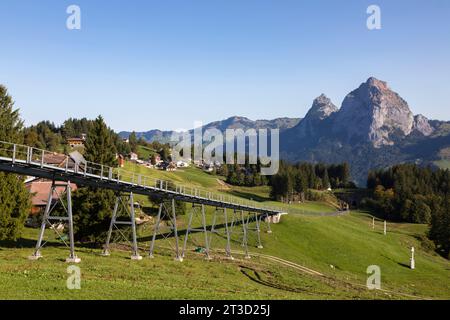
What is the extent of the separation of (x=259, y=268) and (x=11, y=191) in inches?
1070

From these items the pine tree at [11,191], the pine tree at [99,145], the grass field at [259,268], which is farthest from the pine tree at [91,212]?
the pine tree at [11,191]

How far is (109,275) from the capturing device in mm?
26969

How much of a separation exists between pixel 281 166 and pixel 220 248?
108355mm

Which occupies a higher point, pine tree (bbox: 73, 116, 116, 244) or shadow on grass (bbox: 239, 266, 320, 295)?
pine tree (bbox: 73, 116, 116, 244)

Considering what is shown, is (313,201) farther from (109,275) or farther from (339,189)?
(109,275)

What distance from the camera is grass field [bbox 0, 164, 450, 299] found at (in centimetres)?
2225

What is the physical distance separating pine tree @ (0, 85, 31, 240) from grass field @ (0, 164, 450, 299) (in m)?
2.08

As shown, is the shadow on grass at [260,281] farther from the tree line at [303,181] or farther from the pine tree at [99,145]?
the tree line at [303,181]

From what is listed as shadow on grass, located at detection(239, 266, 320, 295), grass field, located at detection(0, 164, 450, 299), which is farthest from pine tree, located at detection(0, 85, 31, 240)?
shadow on grass, located at detection(239, 266, 320, 295)

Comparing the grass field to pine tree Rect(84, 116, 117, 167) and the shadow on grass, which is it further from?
pine tree Rect(84, 116, 117, 167)

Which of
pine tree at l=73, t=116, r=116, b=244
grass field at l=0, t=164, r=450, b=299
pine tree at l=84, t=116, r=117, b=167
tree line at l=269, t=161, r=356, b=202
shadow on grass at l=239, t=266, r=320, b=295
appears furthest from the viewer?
tree line at l=269, t=161, r=356, b=202

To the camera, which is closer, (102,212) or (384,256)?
(102,212)

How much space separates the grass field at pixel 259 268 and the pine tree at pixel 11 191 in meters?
2.08
